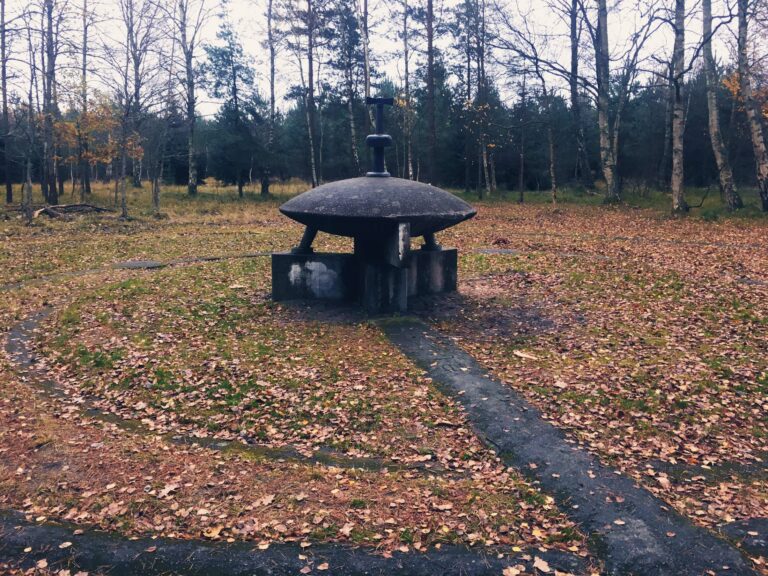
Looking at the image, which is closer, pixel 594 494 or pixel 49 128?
pixel 594 494

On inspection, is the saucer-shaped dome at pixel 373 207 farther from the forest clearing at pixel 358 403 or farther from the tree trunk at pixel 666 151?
the tree trunk at pixel 666 151

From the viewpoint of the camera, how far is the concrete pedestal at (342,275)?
1120 centimetres

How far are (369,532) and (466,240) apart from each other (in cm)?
1533

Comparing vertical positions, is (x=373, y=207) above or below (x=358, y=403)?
above

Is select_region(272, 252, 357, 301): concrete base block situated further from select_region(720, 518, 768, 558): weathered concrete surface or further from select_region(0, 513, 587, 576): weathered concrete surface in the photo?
select_region(720, 518, 768, 558): weathered concrete surface

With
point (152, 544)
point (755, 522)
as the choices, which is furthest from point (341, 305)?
point (755, 522)

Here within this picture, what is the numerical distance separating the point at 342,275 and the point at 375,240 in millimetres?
1004

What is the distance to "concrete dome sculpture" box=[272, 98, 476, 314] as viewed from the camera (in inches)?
386

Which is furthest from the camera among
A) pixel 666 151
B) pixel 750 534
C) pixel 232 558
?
pixel 666 151

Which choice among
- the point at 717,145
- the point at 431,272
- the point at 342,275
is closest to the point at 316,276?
the point at 342,275

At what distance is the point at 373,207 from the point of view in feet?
31.7

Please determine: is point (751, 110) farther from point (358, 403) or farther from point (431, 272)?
point (358, 403)

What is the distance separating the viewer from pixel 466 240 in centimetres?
1938

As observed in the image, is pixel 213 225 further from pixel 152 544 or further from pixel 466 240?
pixel 152 544
